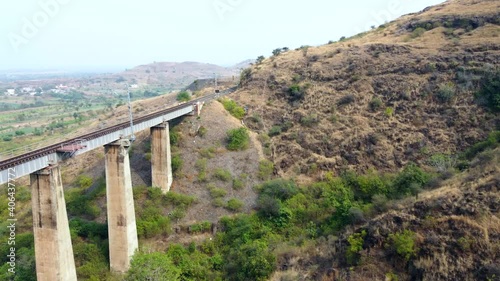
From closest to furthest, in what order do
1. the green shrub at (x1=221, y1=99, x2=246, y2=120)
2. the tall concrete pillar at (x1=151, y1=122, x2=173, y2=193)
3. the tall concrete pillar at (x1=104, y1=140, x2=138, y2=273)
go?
the tall concrete pillar at (x1=104, y1=140, x2=138, y2=273), the tall concrete pillar at (x1=151, y1=122, x2=173, y2=193), the green shrub at (x1=221, y1=99, x2=246, y2=120)

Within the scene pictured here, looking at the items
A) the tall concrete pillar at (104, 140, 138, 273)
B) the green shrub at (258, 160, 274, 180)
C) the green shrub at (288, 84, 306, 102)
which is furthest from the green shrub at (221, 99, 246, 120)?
the tall concrete pillar at (104, 140, 138, 273)

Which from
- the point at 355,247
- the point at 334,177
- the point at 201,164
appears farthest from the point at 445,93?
the point at 201,164

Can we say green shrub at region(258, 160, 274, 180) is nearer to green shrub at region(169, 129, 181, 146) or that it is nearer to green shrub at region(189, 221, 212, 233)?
green shrub at region(189, 221, 212, 233)

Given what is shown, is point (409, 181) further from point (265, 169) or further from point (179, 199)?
point (179, 199)

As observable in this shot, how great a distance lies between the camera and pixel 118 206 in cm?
2877

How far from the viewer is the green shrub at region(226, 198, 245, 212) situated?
117 feet

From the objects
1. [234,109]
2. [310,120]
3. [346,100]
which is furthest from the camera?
[234,109]

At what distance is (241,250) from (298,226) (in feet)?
23.9

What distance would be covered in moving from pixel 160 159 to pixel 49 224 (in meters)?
15.5

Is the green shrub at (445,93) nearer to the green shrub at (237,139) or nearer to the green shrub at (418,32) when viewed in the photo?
the green shrub at (418,32)

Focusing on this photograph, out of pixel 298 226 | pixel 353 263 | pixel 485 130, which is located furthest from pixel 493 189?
pixel 485 130

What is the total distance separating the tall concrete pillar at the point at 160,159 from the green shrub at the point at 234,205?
6.86 metres

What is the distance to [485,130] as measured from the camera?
37.8 metres

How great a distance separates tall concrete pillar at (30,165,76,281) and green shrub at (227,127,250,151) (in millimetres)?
22692
